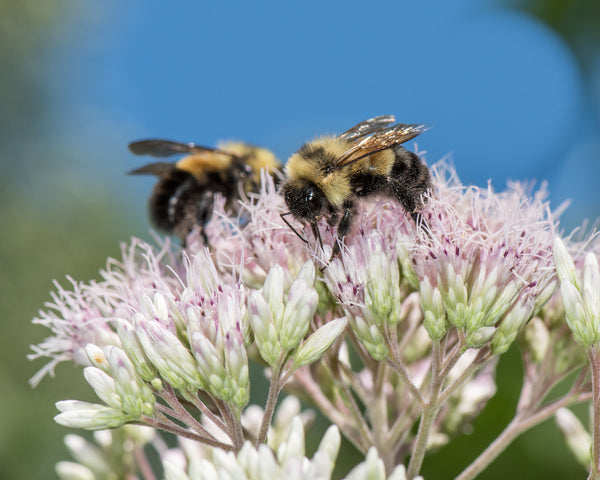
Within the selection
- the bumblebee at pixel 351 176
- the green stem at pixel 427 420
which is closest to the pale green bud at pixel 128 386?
the bumblebee at pixel 351 176

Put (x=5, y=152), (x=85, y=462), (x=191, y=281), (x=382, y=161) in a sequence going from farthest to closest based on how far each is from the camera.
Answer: (x=5, y=152), (x=85, y=462), (x=382, y=161), (x=191, y=281)

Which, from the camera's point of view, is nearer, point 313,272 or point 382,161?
point 313,272

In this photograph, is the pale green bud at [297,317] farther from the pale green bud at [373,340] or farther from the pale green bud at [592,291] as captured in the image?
the pale green bud at [592,291]

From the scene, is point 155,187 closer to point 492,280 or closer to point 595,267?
point 492,280

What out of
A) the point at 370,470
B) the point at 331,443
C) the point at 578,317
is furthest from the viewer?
the point at 578,317

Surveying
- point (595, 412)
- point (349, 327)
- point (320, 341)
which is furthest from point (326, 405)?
point (595, 412)

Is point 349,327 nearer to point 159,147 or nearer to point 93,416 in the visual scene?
point 93,416

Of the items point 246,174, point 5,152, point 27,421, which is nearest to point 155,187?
point 246,174
